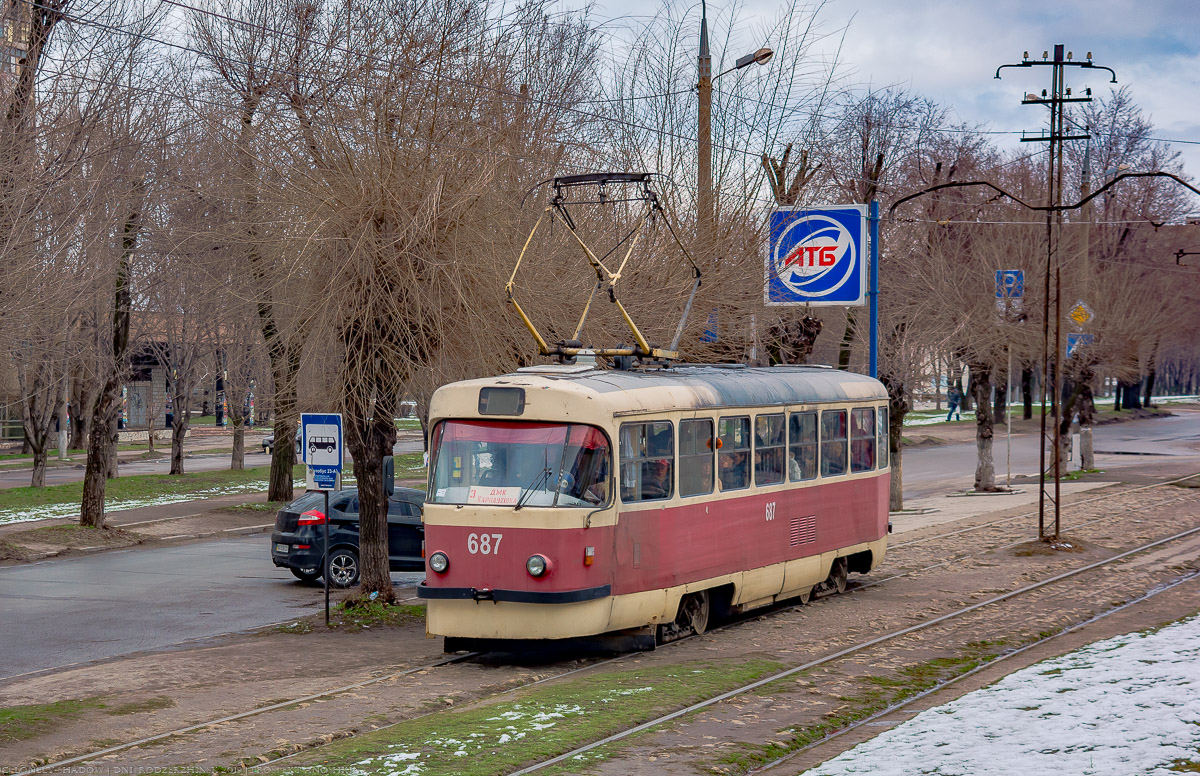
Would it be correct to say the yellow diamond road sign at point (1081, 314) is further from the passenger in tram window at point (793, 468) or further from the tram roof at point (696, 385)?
the passenger in tram window at point (793, 468)

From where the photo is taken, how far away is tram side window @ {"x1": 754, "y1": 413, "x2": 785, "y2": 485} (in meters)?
15.7

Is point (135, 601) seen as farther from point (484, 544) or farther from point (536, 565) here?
point (536, 565)

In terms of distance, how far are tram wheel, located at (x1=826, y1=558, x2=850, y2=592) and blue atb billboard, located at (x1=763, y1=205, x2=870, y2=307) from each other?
4.82 m

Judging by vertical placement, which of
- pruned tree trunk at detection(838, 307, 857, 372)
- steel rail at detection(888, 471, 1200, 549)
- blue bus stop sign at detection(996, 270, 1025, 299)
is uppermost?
blue bus stop sign at detection(996, 270, 1025, 299)

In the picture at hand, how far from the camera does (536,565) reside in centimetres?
1261

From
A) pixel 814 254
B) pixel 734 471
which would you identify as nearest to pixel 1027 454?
pixel 814 254

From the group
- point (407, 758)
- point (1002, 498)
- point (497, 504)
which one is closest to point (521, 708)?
point (407, 758)

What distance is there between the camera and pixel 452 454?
13.4 metres

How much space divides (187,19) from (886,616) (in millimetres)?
17147

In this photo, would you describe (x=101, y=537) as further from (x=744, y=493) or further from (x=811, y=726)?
(x=811, y=726)

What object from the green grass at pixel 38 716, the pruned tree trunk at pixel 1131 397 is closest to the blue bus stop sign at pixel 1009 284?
the green grass at pixel 38 716

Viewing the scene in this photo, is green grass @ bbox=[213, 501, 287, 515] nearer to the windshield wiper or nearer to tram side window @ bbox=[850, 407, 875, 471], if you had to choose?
tram side window @ bbox=[850, 407, 875, 471]

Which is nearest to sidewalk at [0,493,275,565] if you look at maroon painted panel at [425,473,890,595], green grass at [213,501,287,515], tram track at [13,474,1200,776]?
green grass at [213,501,287,515]

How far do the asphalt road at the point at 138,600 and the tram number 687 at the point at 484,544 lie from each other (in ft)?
17.2
